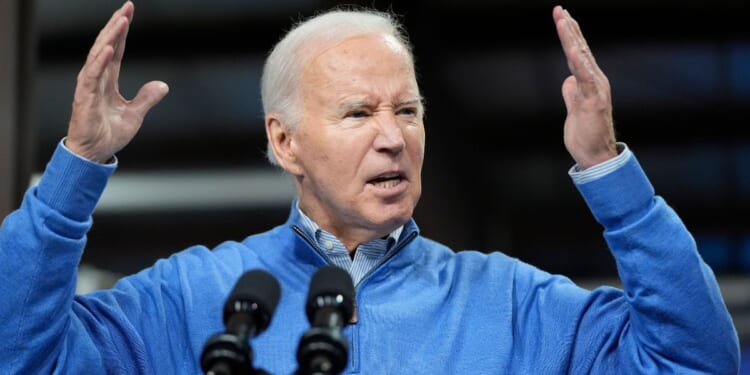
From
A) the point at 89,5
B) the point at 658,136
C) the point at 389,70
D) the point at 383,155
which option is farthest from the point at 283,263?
the point at 658,136

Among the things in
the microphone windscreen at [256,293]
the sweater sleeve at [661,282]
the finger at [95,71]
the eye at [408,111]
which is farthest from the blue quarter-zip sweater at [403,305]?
the microphone windscreen at [256,293]

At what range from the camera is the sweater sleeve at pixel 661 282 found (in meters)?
1.67

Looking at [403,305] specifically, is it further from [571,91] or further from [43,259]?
[43,259]

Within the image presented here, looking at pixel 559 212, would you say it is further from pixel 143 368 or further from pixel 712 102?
pixel 143 368

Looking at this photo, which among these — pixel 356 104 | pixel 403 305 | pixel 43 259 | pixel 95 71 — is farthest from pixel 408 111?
pixel 43 259

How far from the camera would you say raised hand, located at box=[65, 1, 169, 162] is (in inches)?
68.5

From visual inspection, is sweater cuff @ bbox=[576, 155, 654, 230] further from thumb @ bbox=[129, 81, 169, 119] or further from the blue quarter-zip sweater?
thumb @ bbox=[129, 81, 169, 119]

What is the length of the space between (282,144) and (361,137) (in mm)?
254

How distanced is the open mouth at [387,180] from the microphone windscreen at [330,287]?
0.57 m

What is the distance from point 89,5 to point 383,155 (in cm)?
229

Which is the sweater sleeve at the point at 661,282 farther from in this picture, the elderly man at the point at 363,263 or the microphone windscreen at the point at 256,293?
the microphone windscreen at the point at 256,293

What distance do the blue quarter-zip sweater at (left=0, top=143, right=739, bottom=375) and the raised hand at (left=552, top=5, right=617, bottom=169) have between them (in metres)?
0.05

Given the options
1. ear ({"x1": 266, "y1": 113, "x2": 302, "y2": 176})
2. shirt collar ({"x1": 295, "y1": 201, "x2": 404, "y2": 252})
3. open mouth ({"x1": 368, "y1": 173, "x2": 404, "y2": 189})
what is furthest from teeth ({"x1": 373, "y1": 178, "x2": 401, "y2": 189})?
ear ({"x1": 266, "y1": 113, "x2": 302, "y2": 176})

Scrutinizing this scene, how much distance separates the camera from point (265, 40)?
14.4 ft
